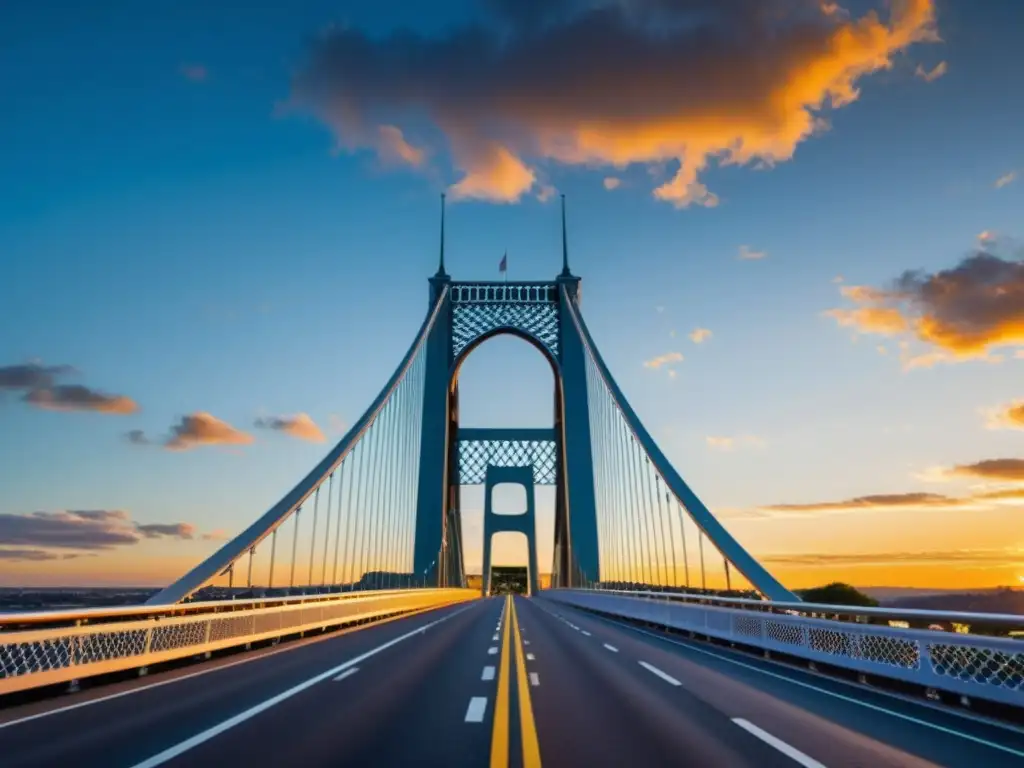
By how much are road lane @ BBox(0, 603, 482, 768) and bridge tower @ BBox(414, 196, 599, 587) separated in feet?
124

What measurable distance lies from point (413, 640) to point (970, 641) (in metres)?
12.9

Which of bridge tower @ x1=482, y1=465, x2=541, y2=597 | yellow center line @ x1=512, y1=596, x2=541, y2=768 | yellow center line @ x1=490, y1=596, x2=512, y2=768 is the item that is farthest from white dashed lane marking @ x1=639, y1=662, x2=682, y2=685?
bridge tower @ x1=482, y1=465, x2=541, y2=597

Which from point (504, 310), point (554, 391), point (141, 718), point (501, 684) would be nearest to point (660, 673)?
point (501, 684)

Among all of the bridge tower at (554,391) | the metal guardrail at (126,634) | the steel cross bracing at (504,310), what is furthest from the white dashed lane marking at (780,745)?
the steel cross bracing at (504,310)

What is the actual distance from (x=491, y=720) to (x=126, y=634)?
22.4 ft

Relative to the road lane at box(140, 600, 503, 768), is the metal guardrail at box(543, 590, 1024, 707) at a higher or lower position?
higher

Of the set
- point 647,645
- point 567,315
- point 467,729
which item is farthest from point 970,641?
point 567,315

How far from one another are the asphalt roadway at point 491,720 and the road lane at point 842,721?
3cm

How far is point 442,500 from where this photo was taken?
5225cm

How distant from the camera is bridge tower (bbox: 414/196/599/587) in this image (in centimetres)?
5078

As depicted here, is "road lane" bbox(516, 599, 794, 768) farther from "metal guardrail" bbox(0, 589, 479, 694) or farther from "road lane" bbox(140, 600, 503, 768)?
"metal guardrail" bbox(0, 589, 479, 694)

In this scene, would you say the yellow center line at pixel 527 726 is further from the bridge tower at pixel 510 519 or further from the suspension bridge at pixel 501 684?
the bridge tower at pixel 510 519

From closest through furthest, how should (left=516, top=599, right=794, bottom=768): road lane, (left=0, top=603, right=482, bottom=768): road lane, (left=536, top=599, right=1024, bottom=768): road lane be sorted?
(left=516, top=599, right=794, bottom=768): road lane
(left=0, top=603, right=482, bottom=768): road lane
(left=536, top=599, right=1024, bottom=768): road lane

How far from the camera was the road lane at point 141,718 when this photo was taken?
6426 millimetres
